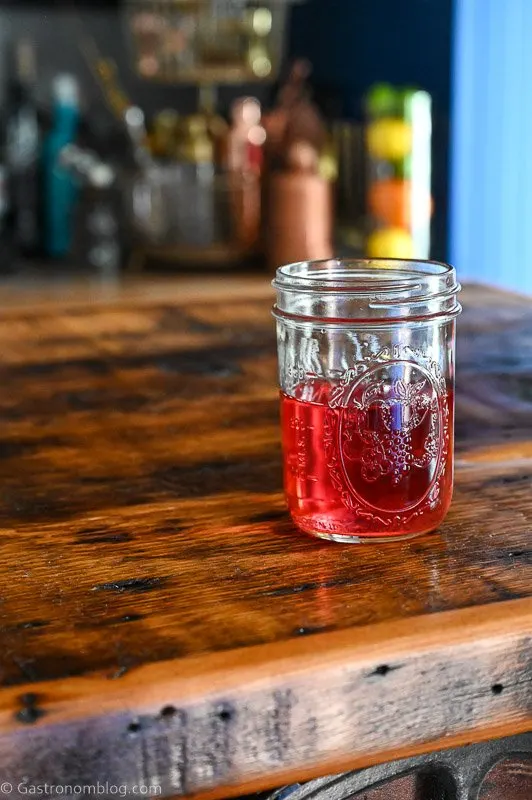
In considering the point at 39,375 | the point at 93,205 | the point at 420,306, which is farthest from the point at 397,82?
the point at 420,306

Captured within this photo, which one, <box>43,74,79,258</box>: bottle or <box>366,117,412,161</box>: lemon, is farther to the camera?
<box>43,74,79,258</box>: bottle

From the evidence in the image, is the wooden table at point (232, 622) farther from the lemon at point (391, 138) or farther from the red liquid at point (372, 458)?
the lemon at point (391, 138)

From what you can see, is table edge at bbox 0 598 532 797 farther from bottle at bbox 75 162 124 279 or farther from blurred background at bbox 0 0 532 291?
bottle at bbox 75 162 124 279

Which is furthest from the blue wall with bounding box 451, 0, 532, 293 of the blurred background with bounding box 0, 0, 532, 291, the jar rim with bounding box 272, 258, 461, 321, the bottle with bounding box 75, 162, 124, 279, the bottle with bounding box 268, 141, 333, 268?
the jar rim with bounding box 272, 258, 461, 321

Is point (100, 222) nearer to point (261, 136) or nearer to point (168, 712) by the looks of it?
point (261, 136)

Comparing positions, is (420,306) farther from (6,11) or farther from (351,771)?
(6,11)

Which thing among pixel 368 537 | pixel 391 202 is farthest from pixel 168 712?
pixel 391 202
